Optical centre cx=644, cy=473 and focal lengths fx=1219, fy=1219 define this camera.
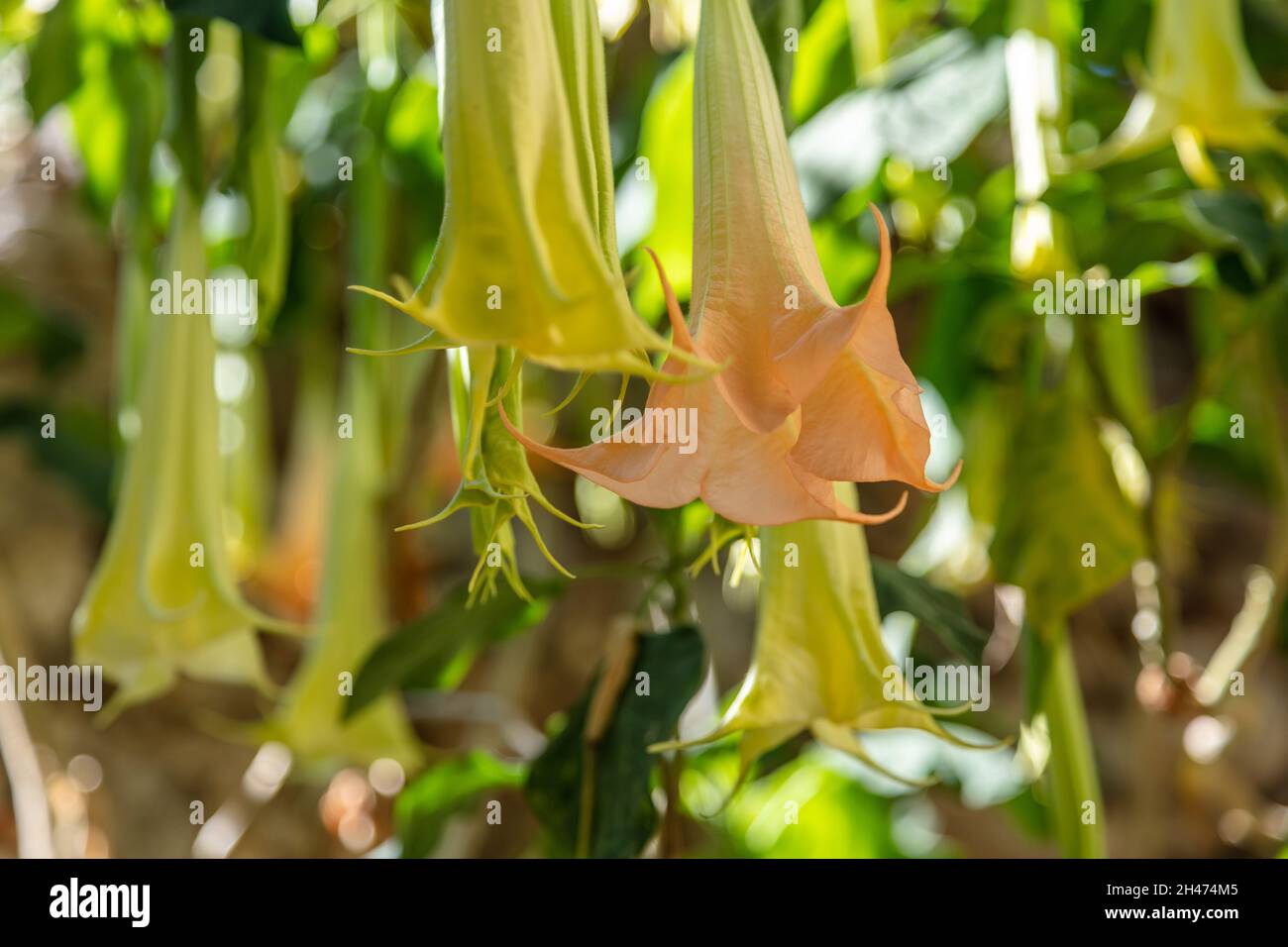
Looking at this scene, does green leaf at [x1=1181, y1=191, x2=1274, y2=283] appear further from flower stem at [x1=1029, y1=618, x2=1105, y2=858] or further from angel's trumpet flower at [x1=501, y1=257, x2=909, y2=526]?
angel's trumpet flower at [x1=501, y1=257, x2=909, y2=526]

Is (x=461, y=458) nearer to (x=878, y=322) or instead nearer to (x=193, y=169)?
(x=878, y=322)

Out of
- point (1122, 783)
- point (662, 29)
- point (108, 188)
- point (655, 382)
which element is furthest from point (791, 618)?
point (1122, 783)

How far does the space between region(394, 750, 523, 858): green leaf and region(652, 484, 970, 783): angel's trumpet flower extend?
306 mm

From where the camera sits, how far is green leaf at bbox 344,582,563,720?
0.59 m

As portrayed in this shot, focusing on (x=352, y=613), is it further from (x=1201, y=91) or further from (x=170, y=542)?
(x=1201, y=91)

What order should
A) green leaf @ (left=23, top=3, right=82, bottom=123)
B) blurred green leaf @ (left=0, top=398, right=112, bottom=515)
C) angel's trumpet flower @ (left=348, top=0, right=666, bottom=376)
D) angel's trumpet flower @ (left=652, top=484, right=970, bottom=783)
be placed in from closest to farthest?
angel's trumpet flower @ (left=348, top=0, right=666, bottom=376) → angel's trumpet flower @ (left=652, top=484, right=970, bottom=783) → green leaf @ (left=23, top=3, right=82, bottom=123) → blurred green leaf @ (left=0, top=398, right=112, bottom=515)

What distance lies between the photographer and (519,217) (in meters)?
0.26

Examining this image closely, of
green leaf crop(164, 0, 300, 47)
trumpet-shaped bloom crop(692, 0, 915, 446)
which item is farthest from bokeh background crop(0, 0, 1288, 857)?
trumpet-shaped bloom crop(692, 0, 915, 446)

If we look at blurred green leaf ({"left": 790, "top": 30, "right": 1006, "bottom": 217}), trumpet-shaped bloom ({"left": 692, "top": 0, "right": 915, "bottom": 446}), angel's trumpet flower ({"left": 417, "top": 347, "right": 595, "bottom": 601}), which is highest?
blurred green leaf ({"left": 790, "top": 30, "right": 1006, "bottom": 217})

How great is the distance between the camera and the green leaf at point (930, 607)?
1.69ft

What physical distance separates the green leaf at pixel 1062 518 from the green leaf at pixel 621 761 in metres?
0.17

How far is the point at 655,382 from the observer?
0.91 ft

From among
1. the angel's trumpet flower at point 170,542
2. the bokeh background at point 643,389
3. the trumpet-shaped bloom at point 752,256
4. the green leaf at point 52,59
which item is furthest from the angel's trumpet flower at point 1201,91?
the green leaf at point 52,59

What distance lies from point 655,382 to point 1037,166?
327 mm
